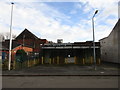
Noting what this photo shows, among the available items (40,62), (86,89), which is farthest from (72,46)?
(86,89)

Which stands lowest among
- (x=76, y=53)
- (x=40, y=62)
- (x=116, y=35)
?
(x=40, y=62)

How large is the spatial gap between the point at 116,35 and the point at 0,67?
2351 centimetres

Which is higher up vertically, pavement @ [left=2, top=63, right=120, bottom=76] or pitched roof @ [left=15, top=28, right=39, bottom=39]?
pitched roof @ [left=15, top=28, right=39, bottom=39]

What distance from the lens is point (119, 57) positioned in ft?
86.3

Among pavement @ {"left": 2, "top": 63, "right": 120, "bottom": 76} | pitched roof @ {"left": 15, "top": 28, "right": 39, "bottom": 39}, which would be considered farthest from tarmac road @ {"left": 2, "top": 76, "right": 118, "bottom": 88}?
pitched roof @ {"left": 15, "top": 28, "right": 39, "bottom": 39}

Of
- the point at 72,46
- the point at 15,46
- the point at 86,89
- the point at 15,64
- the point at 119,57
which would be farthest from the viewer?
the point at 15,46

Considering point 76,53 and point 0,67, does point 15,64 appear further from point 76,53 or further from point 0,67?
point 76,53

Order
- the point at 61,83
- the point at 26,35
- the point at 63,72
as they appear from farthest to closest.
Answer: the point at 26,35, the point at 63,72, the point at 61,83

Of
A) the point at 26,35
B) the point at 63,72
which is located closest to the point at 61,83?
the point at 63,72

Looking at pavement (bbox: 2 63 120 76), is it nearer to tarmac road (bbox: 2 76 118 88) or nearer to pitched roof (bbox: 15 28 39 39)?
tarmac road (bbox: 2 76 118 88)

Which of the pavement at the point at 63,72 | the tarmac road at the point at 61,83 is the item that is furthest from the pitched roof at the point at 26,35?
the tarmac road at the point at 61,83

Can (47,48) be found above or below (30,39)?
below

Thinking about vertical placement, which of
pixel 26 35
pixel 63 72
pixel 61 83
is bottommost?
pixel 63 72

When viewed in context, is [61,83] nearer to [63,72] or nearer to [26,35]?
[63,72]
